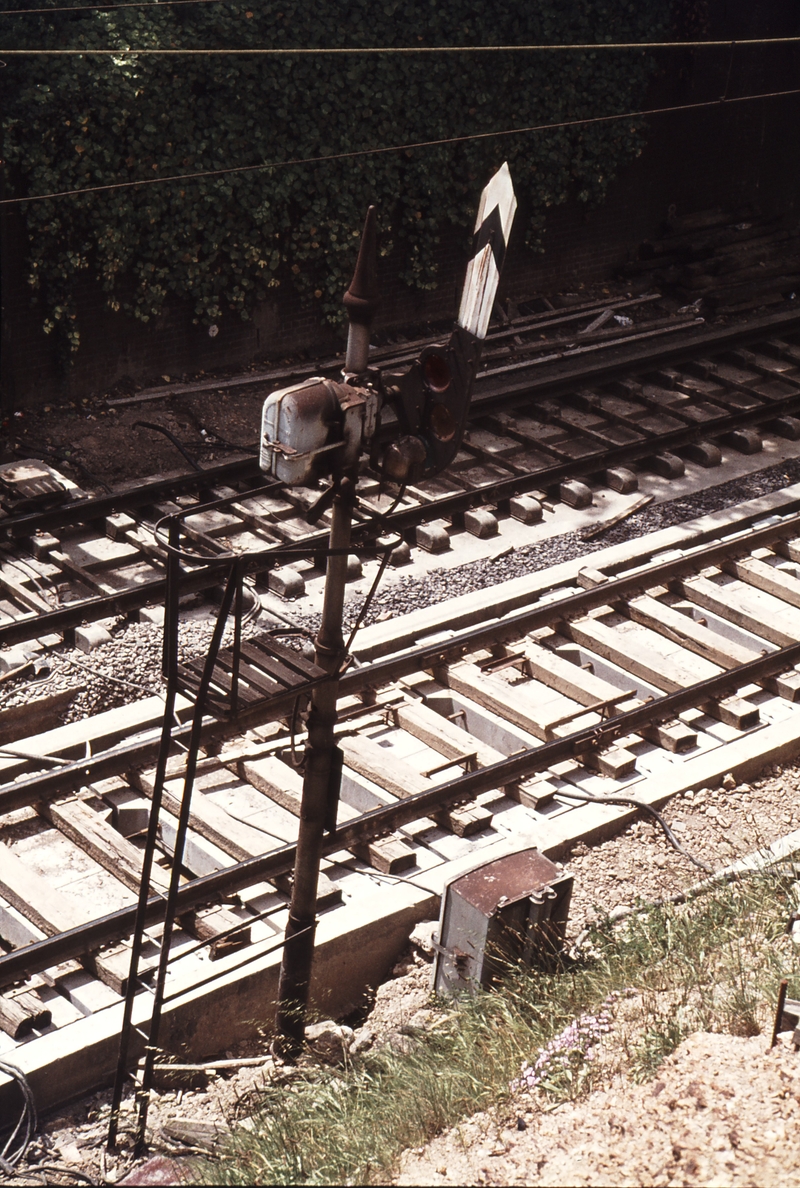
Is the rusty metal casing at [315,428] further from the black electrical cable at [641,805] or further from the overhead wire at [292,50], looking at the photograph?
the overhead wire at [292,50]

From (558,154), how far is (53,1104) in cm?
1453

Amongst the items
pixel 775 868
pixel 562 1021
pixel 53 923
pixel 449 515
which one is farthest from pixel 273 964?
pixel 449 515

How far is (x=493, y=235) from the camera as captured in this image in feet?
17.1

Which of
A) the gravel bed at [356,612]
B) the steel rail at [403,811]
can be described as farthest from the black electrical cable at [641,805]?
the gravel bed at [356,612]

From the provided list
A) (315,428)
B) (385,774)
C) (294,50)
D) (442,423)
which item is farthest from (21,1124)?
(294,50)

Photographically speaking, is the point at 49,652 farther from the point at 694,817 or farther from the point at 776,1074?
the point at 776,1074

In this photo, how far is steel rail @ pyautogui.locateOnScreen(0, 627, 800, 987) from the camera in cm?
664

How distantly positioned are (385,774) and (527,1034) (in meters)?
2.63

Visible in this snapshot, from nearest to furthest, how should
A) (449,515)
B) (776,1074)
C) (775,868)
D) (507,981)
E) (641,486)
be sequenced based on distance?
(776,1074)
(507,981)
(775,868)
(449,515)
(641,486)

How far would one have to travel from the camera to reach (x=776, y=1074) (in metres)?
5.16

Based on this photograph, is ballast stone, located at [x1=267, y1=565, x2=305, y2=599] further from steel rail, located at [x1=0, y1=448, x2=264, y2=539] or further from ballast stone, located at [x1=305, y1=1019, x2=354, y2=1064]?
ballast stone, located at [x1=305, y1=1019, x2=354, y2=1064]

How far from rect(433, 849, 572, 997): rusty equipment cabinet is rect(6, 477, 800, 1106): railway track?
27.5 inches

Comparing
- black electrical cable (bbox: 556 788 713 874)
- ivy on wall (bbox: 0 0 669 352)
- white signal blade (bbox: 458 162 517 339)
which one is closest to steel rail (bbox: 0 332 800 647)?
white signal blade (bbox: 458 162 517 339)

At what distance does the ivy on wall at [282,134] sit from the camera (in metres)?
13.1
